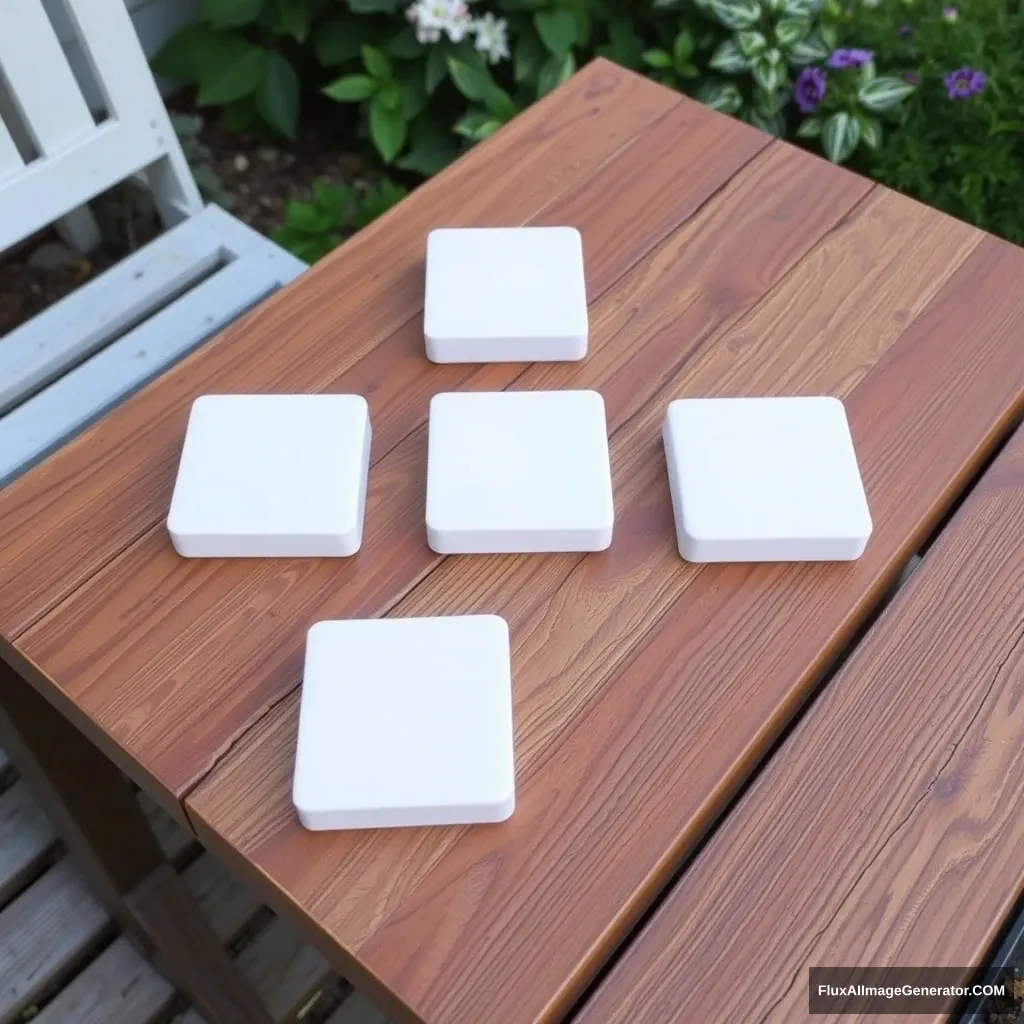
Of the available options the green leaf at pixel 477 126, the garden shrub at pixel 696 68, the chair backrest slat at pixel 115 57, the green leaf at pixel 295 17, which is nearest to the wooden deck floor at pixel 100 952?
the chair backrest slat at pixel 115 57

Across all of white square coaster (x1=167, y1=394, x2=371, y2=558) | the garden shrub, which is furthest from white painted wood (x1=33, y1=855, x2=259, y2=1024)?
the garden shrub

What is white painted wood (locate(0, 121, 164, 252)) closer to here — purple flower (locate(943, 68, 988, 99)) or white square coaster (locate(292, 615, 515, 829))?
white square coaster (locate(292, 615, 515, 829))

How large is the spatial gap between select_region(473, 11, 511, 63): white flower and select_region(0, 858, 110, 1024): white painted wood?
138 centimetres

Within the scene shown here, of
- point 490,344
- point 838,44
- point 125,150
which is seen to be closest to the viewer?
point 490,344

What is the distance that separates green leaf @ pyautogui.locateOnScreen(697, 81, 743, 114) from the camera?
179 cm

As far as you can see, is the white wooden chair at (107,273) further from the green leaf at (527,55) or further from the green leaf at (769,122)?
the green leaf at (769,122)

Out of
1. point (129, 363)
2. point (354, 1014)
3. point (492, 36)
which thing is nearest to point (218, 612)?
point (129, 363)

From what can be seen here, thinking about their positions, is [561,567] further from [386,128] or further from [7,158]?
[386,128]

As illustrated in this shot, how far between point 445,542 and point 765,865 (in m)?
0.31

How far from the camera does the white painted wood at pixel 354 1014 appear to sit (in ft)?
4.37

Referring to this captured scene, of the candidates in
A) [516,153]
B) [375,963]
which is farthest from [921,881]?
[516,153]

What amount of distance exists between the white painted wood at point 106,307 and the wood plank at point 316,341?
0.41m

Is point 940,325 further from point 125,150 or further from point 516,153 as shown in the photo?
point 125,150

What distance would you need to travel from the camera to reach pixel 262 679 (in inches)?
29.4
